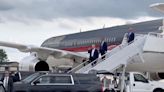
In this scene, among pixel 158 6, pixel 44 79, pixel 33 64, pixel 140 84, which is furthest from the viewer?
pixel 33 64

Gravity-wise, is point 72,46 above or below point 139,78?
above

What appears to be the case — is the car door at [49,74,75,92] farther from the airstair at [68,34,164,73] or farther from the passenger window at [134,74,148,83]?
the airstair at [68,34,164,73]

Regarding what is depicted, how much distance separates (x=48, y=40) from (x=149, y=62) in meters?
26.0

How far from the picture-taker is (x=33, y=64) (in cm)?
3384

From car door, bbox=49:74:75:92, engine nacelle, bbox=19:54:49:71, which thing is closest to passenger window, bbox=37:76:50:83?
car door, bbox=49:74:75:92

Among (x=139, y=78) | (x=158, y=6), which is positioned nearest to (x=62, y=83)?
(x=139, y=78)

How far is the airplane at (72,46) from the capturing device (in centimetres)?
3347

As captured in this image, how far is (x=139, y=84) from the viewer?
2325cm

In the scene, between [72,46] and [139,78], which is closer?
[139,78]

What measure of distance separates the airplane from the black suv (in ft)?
33.9

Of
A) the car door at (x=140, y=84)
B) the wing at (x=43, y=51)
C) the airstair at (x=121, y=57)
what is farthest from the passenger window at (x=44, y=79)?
the wing at (x=43, y=51)

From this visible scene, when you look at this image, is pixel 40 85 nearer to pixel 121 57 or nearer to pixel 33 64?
pixel 121 57

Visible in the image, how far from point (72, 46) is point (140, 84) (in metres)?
22.0

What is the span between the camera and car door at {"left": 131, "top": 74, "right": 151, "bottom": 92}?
2311 centimetres
